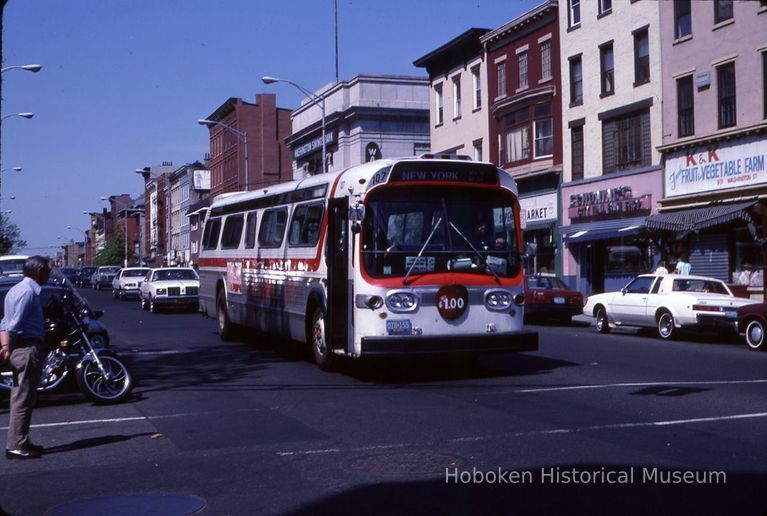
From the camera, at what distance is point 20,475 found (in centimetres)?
835

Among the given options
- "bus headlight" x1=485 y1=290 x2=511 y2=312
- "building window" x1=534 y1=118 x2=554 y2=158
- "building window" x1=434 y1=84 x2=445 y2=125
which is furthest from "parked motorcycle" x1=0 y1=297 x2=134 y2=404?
"building window" x1=434 y1=84 x2=445 y2=125

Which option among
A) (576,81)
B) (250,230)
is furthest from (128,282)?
(250,230)

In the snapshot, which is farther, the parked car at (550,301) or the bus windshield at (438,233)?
the parked car at (550,301)

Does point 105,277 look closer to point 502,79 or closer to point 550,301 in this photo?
point 502,79

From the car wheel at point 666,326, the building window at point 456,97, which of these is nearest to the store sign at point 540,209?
the building window at point 456,97

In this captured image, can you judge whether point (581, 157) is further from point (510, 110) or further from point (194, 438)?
point (194, 438)

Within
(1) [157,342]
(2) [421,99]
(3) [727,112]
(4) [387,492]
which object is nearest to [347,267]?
(4) [387,492]

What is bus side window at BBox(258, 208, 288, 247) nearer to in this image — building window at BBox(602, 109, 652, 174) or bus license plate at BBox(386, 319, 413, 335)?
bus license plate at BBox(386, 319, 413, 335)

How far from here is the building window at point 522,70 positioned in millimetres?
41031

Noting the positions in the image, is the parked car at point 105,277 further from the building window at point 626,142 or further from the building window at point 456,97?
the building window at point 626,142

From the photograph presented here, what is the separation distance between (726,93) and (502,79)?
15.6 m

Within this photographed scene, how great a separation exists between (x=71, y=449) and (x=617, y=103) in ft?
95.0

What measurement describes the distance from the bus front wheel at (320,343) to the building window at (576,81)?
79.7ft

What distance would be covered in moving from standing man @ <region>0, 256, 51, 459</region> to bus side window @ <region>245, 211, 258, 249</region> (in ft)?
33.0
